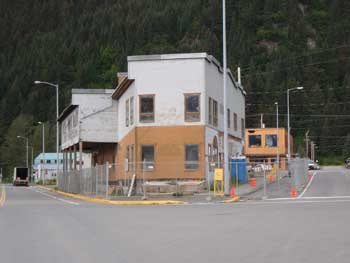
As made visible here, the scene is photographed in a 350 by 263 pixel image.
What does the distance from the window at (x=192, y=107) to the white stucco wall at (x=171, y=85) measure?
0.83 feet

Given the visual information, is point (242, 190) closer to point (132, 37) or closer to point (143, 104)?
point (143, 104)

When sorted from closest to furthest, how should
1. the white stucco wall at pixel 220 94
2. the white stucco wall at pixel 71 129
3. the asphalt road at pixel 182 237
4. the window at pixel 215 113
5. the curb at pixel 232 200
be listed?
the asphalt road at pixel 182 237, the curb at pixel 232 200, the white stucco wall at pixel 220 94, the window at pixel 215 113, the white stucco wall at pixel 71 129

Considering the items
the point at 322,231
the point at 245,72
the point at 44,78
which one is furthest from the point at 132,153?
the point at 44,78

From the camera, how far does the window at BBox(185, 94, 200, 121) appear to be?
4128 centimetres

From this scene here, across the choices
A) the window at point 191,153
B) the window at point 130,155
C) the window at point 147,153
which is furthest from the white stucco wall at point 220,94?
the window at point 130,155

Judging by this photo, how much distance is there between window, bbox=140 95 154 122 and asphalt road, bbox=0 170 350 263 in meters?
18.5

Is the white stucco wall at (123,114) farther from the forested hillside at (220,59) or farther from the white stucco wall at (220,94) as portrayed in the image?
the forested hillside at (220,59)

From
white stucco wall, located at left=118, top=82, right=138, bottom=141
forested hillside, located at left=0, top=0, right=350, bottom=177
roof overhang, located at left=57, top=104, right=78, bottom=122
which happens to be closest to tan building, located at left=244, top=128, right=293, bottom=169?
forested hillside, located at left=0, top=0, right=350, bottom=177

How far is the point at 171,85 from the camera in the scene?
136 ft

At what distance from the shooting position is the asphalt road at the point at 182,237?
12469 mm

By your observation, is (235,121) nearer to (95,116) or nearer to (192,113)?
(95,116)

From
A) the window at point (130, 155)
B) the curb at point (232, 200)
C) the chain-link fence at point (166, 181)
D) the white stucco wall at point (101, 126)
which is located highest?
the white stucco wall at point (101, 126)

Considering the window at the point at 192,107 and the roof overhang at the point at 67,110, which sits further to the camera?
the roof overhang at the point at 67,110

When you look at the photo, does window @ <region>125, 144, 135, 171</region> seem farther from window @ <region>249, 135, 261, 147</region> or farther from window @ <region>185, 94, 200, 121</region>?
window @ <region>249, 135, 261, 147</region>
